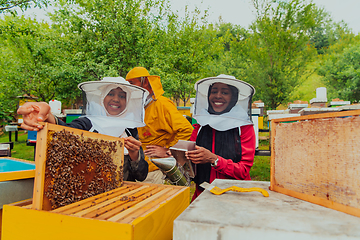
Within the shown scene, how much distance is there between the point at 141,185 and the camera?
1.57 m

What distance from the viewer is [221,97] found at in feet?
7.77

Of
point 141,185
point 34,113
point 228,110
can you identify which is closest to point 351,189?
point 141,185

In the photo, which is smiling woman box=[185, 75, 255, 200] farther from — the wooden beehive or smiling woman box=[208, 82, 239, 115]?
the wooden beehive

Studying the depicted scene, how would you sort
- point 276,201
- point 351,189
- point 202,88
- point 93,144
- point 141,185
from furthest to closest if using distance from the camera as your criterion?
point 202,88 → point 141,185 → point 93,144 → point 276,201 → point 351,189

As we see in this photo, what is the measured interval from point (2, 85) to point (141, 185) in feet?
53.4

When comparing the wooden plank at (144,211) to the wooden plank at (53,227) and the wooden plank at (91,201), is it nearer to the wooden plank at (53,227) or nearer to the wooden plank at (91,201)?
the wooden plank at (53,227)

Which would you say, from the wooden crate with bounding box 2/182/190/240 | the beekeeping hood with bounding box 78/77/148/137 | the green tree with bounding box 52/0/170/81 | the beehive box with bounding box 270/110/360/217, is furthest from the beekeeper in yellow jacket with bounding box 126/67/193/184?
the green tree with bounding box 52/0/170/81

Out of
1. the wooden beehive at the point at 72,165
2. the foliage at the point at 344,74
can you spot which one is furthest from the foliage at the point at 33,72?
the foliage at the point at 344,74

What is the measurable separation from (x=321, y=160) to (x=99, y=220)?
3.03 ft

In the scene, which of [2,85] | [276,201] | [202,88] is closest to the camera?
[276,201]

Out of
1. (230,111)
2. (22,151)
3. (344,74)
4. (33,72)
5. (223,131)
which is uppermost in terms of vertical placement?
(344,74)

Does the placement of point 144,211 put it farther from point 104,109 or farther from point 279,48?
point 279,48

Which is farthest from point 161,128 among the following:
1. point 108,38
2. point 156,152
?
point 108,38

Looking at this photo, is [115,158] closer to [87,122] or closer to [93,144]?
[93,144]
